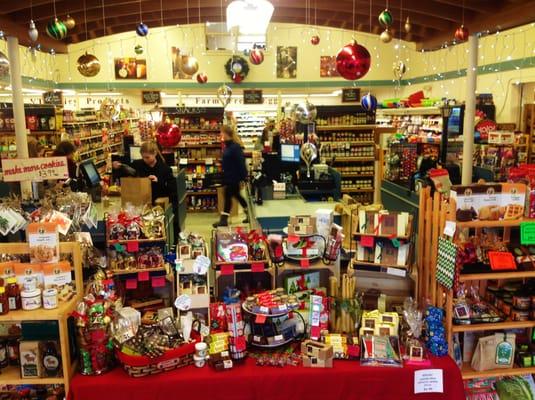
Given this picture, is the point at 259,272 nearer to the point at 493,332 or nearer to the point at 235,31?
the point at 493,332

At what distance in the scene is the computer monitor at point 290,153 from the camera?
289 inches

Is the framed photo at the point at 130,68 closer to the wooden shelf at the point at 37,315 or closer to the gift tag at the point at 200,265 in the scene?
the gift tag at the point at 200,265

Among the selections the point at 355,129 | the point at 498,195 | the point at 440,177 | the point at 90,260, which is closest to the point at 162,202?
the point at 90,260

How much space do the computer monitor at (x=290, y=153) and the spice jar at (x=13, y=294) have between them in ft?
16.2

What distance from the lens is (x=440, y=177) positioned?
10.5 feet

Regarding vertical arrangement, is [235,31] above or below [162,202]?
above

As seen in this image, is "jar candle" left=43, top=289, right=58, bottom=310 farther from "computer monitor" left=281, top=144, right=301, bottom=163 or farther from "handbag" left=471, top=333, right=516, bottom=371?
"computer monitor" left=281, top=144, right=301, bottom=163

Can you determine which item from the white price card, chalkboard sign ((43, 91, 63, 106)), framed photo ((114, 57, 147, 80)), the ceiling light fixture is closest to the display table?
the white price card

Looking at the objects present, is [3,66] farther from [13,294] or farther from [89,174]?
[13,294]

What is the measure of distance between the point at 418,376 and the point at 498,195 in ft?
4.18

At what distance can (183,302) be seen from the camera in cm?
303

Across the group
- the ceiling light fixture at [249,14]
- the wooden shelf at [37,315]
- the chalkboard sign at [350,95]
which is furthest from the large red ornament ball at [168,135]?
the chalkboard sign at [350,95]

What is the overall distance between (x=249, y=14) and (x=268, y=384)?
11.2ft

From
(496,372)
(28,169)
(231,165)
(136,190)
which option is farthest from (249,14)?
(231,165)
